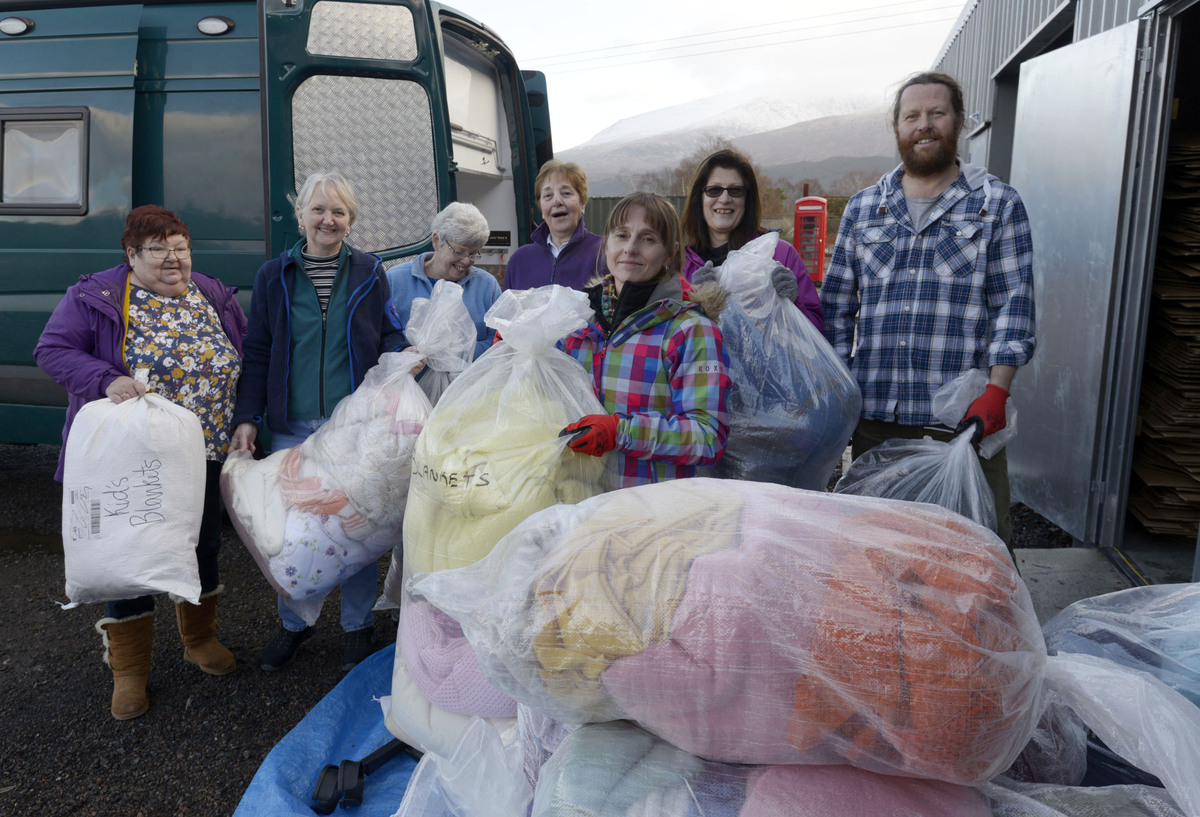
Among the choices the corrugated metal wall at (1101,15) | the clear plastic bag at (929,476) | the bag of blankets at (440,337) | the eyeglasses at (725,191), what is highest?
the corrugated metal wall at (1101,15)

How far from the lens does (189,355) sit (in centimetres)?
245

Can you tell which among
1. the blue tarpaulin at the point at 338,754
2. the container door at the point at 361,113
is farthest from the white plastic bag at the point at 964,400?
the container door at the point at 361,113

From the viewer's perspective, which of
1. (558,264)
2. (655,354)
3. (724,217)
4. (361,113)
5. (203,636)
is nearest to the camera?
(655,354)

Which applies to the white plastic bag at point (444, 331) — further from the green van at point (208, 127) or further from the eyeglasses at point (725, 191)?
the green van at point (208, 127)

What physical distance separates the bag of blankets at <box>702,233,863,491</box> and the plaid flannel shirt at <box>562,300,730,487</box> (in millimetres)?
249

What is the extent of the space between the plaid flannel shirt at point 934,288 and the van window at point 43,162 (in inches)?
142

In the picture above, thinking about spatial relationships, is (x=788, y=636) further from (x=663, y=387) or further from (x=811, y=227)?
(x=811, y=227)

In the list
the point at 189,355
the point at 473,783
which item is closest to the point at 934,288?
the point at 473,783

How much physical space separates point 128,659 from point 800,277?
2.49 metres

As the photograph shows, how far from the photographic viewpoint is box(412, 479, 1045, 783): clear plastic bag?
3.13 feet

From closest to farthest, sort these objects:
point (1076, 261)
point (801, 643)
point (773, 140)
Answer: point (801, 643) < point (1076, 261) < point (773, 140)

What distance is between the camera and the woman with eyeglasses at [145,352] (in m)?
2.34

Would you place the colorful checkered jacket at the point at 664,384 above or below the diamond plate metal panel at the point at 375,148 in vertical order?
below

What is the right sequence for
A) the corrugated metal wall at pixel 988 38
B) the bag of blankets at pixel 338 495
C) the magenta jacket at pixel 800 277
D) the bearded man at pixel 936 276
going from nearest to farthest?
the bearded man at pixel 936 276, the bag of blankets at pixel 338 495, the magenta jacket at pixel 800 277, the corrugated metal wall at pixel 988 38
